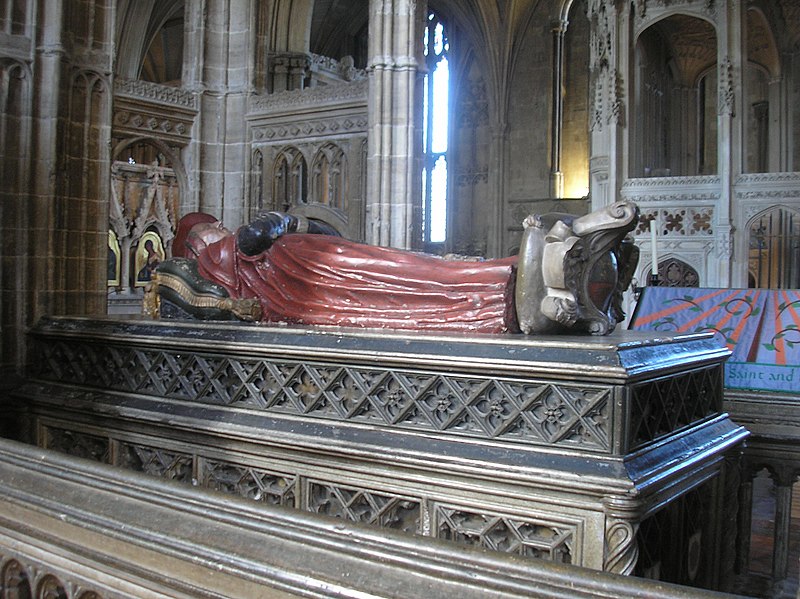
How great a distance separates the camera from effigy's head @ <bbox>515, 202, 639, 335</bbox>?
10.1ft


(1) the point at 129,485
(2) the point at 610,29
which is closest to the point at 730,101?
(2) the point at 610,29

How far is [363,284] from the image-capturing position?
380cm

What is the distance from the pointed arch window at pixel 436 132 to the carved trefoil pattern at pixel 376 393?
16.3 metres

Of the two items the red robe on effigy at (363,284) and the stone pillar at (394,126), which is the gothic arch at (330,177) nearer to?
the stone pillar at (394,126)

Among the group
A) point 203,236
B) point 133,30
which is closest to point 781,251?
point 203,236

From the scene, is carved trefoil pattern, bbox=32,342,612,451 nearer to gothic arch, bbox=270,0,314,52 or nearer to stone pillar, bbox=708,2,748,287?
gothic arch, bbox=270,0,314,52

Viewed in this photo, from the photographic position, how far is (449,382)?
2920mm

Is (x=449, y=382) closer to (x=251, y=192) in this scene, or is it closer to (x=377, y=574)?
(x=377, y=574)

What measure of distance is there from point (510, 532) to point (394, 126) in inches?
266

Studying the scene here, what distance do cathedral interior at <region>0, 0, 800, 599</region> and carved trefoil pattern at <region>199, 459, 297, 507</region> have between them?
14 millimetres

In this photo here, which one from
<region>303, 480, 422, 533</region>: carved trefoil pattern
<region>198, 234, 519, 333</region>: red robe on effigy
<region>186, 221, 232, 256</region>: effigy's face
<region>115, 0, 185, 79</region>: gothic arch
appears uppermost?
<region>115, 0, 185, 79</region>: gothic arch

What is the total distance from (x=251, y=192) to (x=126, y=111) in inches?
71.2

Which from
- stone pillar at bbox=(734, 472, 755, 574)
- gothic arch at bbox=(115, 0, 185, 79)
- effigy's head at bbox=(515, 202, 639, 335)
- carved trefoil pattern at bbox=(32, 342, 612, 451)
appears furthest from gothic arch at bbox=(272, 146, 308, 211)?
gothic arch at bbox=(115, 0, 185, 79)

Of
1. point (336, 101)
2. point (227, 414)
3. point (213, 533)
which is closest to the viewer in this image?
point (213, 533)
